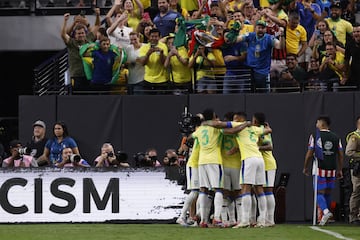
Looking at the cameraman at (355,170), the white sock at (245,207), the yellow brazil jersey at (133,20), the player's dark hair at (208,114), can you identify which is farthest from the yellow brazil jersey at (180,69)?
the white sock at (245,207)

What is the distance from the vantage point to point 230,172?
69.5ft

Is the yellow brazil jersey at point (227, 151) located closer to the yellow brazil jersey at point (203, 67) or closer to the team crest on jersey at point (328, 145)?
the team crest on jersey at point (328, 145)

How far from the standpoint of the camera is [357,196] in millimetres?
22891

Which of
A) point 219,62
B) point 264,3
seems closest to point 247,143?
point 219,62

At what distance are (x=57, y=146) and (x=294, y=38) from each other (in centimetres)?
535

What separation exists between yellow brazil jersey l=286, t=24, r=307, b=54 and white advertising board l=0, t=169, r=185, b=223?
4.18 meters

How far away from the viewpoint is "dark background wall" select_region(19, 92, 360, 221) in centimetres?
2475

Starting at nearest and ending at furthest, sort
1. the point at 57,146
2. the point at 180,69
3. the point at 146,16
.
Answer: the point at 57,146, the point at 180,69, the point at 146,16

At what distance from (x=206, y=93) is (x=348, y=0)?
4506 millimetres

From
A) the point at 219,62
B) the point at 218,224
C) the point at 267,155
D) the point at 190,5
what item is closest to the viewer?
the point at 218,224

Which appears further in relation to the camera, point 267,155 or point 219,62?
point 219,62

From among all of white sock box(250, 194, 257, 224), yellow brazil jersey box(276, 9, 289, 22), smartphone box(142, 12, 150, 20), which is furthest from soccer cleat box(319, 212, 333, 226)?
smartphone box(142, 12, 150, 20)

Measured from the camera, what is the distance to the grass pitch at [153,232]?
A: 719 inches

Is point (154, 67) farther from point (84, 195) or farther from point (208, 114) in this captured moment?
point (208, 114)
